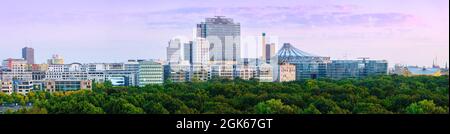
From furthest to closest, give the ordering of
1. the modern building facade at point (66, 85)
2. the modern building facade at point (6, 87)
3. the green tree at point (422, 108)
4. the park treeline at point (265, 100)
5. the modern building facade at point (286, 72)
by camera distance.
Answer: the modern building facade at point (286, 72) → the modern building facade at point (66, 85) → the modern building facade at point (6, 87) → the park treeline at point (265, 100) → the green tree at point (422, 108)

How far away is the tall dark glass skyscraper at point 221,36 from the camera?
14.7 feet

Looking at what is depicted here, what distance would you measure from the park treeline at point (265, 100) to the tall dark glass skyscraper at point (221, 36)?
1.15 feet

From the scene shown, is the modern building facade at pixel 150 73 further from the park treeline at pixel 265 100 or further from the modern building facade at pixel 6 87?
the modern building facade at pixel 6 87

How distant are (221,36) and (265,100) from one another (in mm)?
1177

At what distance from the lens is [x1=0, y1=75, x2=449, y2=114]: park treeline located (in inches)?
157

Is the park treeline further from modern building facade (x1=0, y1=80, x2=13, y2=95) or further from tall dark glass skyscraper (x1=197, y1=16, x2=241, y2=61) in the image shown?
tall dark glass skyscraper (x1=197, y1=16, x2=241, y2=61)

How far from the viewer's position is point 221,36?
5.41 metres

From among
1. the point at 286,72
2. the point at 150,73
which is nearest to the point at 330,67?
the point at 286,72

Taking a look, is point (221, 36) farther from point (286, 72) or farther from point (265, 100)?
point (286, 72)

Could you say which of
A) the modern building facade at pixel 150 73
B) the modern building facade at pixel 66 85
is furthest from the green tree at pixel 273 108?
the modern building facade at pixel 150 73

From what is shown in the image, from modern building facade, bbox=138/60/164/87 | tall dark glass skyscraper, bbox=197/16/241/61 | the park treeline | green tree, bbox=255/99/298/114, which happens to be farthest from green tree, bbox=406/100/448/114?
modern building facade, bbox=138/60/164/87
